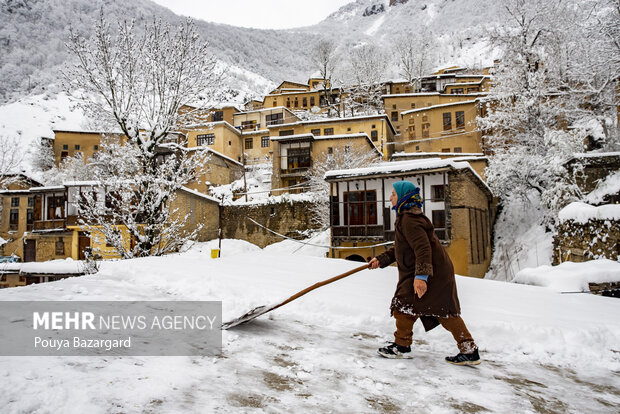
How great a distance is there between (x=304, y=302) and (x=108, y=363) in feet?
10.00

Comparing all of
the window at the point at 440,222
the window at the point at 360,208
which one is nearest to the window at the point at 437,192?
the window at the point at 440,222

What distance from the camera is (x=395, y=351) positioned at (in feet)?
Answer: 11.8

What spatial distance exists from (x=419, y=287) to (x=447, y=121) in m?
36.5

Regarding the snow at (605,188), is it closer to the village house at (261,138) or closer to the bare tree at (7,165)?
the village house at (261,138)

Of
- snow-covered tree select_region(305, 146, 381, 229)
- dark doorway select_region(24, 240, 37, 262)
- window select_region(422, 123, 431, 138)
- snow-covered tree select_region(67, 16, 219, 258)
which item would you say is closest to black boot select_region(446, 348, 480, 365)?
snow-covered tree select_region(67, 16, 219, 258)

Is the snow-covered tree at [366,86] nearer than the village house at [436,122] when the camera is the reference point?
No

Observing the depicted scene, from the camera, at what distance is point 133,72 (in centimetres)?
1143

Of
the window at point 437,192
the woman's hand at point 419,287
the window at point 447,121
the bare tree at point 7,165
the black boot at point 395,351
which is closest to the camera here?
the woman's hand at point 419,287

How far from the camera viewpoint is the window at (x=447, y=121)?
35.7m

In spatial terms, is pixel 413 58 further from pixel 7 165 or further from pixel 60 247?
pixel 7 165

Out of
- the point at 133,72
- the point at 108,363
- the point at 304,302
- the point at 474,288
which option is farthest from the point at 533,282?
the point at 133,72

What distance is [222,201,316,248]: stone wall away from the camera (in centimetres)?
2702

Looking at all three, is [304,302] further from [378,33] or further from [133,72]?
[378,33]

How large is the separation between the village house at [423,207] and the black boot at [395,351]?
1148cm
